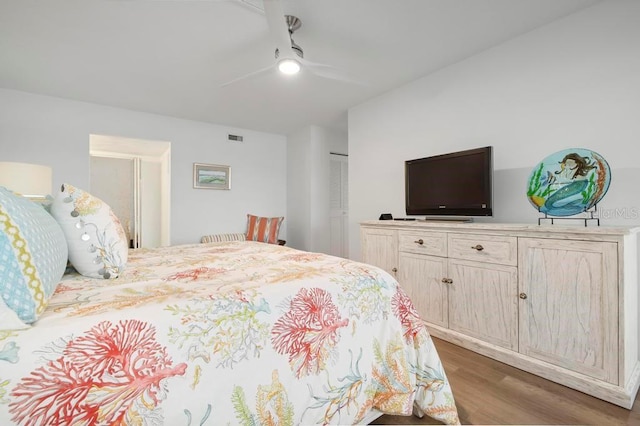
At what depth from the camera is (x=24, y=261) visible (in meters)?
0.76

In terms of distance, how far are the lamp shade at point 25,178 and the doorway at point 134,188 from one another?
2.63 meters

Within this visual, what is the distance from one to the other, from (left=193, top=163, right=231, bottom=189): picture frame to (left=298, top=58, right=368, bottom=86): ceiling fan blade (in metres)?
2.48

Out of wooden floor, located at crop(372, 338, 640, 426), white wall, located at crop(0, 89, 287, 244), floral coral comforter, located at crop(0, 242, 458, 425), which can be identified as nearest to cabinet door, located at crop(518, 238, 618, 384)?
wooden floor, located at crop(372, 338, 640, 426)

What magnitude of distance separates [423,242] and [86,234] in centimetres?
232

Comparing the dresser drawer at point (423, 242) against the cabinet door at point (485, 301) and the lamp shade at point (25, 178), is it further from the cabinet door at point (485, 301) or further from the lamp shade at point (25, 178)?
the lamp shade at point (25, 178)

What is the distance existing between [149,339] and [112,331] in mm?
100

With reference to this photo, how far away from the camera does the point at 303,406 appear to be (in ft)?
3.45

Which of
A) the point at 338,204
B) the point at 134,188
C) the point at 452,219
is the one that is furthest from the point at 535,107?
the point at 134,188

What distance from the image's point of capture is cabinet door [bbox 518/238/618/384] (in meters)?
1.55

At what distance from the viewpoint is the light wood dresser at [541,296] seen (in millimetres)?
1538

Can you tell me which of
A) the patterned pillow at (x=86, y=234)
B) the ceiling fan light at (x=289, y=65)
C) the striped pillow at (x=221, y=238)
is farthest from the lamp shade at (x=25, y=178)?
the ceiling fan light at (x=289, y=65)

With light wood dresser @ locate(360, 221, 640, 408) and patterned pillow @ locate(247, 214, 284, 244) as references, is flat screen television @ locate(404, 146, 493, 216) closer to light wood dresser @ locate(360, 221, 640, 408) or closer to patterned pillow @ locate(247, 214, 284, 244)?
light wood dresser @ locate(360, 221, 640, 408)

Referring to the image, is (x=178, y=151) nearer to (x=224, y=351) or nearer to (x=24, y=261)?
Result: (x=24, y=261)

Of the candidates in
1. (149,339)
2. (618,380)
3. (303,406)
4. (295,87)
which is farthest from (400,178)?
(149,339)
